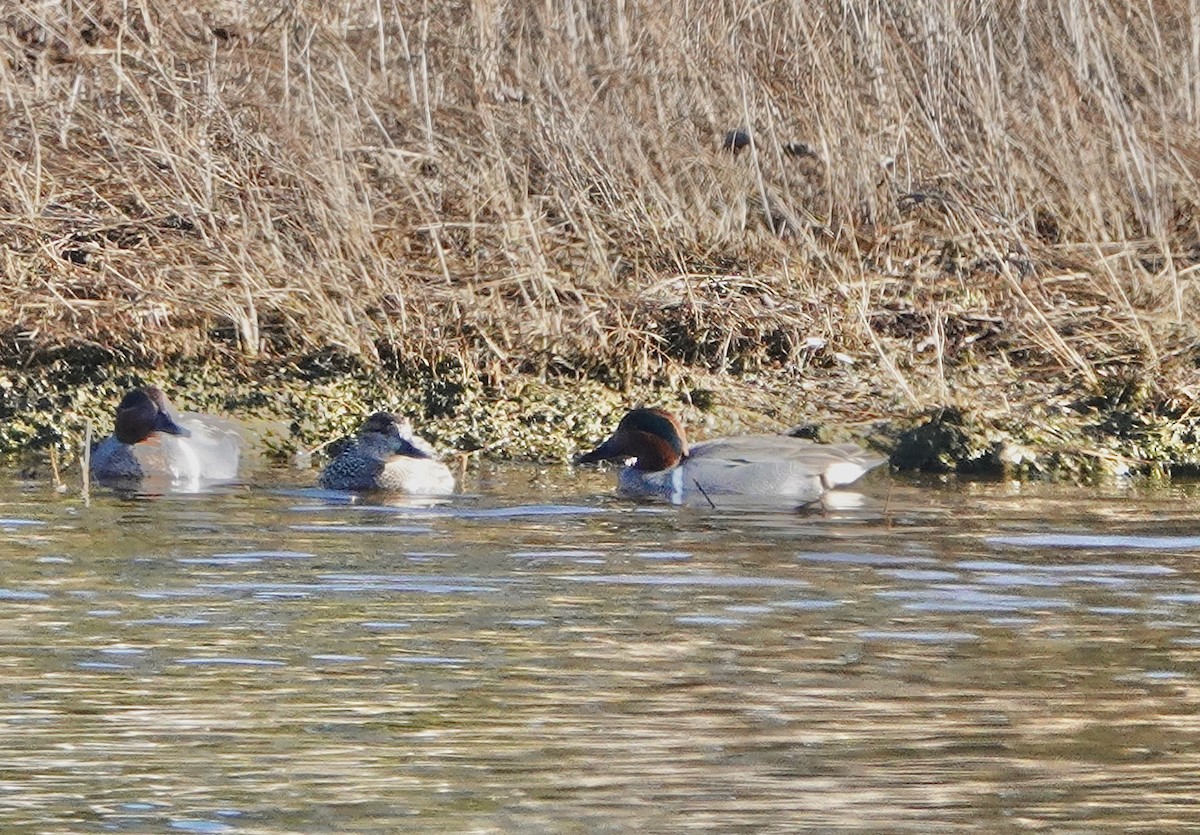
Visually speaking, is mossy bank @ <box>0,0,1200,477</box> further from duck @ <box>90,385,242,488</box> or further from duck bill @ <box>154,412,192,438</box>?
duck bill @ <box>154,412,192,438</box>

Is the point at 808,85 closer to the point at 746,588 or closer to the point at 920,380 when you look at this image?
the point at 920,380

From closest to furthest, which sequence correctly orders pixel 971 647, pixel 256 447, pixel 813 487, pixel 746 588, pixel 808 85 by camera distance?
pixel 971 647
pixel 746 588
pixel 813 487
pixel 256 447
pixel 808 85

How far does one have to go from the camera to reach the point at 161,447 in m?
9.33

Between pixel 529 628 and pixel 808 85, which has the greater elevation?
pixel 808 85

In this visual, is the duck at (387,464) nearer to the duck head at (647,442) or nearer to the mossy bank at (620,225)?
the duck head at (647,442)

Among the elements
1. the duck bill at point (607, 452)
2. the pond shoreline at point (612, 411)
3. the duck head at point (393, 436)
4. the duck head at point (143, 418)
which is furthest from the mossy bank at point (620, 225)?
the duck head at point (393, 436)

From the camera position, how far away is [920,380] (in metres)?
10.6

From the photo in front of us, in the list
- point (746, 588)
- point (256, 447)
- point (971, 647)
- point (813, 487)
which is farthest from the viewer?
point (256, 447)

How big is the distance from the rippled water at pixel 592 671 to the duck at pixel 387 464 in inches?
23.9

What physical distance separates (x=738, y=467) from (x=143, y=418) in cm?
243

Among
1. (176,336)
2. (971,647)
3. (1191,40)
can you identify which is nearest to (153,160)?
(176,336)

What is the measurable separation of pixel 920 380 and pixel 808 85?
155 cm

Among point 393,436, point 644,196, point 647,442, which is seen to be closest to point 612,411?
point 647,442

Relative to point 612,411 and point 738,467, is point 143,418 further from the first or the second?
point 738,467
